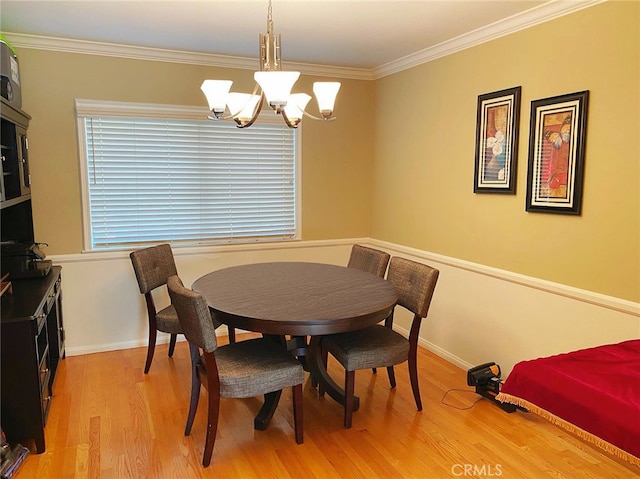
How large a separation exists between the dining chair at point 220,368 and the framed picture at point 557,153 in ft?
5.88

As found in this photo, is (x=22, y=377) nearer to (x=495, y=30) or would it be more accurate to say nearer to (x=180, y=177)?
(x=180, y=177)

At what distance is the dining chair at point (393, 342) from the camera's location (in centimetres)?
263

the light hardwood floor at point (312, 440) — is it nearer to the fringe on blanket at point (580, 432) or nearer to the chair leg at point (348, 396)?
the chair leg at point (348, 396)

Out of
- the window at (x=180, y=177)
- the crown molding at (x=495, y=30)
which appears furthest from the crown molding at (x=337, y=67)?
the window at (x=180, y=177)

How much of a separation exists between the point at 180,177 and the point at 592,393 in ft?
10.8

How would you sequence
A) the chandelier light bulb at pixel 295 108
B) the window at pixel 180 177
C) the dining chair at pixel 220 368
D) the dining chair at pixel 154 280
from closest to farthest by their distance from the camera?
the dining chair at pixel 220 368, the chandelier light bulb at pixel 295 108, the dining chair at pixel 154 280, the window at pixel 180 177

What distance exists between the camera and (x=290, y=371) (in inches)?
93.9

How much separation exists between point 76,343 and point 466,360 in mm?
3059

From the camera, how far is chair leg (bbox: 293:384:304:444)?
2.42 meters

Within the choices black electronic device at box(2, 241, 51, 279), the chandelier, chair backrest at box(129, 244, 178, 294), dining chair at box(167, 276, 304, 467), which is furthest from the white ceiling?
dining chair at box(167, 276, 304, 467)

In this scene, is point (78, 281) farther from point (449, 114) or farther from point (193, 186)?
point (449, 114)

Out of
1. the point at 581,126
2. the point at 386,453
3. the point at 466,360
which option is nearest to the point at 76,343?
the point at 386,453

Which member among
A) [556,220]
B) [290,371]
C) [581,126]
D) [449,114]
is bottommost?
[290,371]

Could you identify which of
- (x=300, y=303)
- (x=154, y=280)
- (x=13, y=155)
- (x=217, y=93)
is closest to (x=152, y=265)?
(x=154, y=280)
